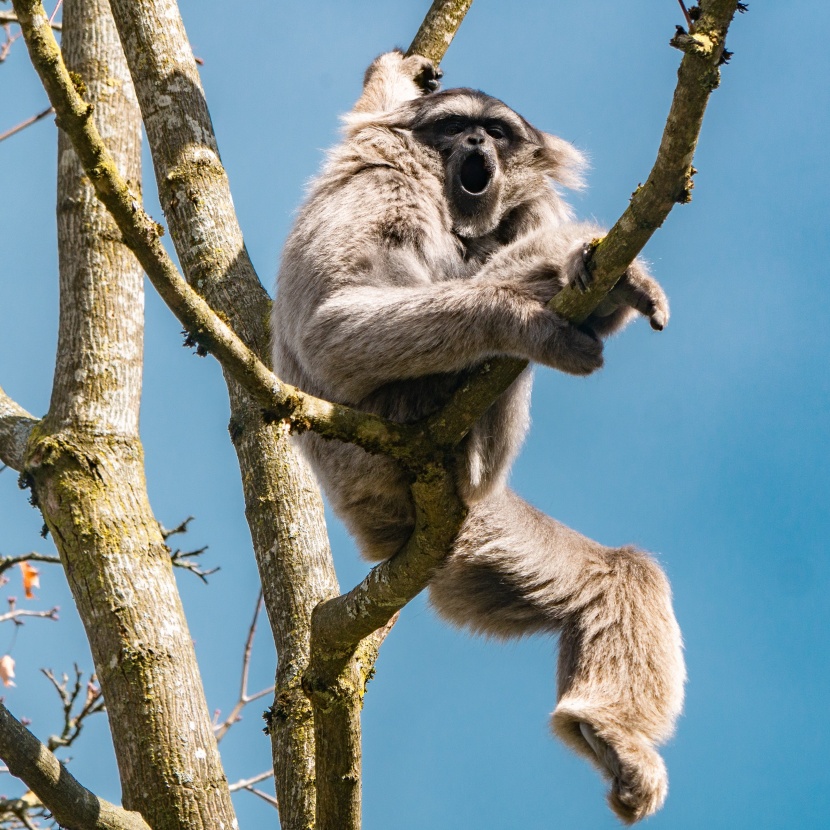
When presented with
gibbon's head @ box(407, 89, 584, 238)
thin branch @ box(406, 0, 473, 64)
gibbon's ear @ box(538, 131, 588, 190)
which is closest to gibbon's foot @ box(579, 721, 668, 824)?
gibbon's head @ box(407, 89, 584, 238)

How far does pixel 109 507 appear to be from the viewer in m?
5.15

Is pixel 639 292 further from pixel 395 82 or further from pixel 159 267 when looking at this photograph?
pixel 395 82

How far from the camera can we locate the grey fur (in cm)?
437

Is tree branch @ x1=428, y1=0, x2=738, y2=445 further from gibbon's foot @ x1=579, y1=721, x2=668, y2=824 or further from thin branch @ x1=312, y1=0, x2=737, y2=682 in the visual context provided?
gibbon's foot @ x1=579, y1=721, x2=668, y2=824

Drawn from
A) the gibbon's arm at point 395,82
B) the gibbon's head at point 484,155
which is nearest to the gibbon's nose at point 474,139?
the gibbon's head at point 484,155

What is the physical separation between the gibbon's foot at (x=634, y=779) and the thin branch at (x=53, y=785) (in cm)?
238

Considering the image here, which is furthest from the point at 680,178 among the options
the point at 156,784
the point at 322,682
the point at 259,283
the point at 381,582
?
the point at 156,784

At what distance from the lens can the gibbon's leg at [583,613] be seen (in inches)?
211

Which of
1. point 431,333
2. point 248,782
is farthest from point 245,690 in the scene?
point 431,333

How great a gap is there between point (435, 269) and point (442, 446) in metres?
1.03

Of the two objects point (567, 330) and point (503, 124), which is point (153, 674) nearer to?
point (567, 330)

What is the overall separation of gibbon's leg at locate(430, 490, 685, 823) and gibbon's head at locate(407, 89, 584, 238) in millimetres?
1669

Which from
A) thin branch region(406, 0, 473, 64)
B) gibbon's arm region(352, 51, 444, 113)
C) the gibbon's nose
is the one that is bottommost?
the gibbon's nose

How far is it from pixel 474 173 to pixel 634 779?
3.41 meters
